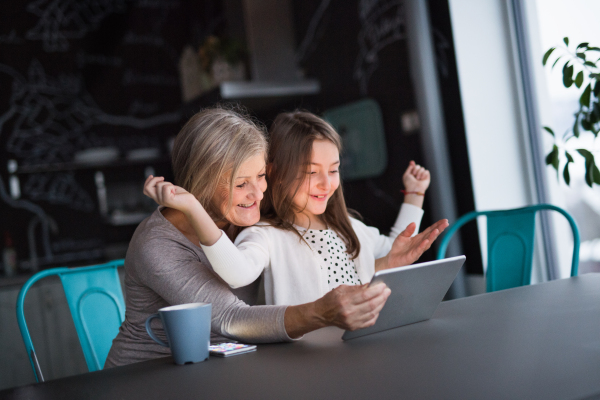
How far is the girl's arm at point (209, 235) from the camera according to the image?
0.91 m

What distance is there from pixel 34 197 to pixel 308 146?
3.34 meters

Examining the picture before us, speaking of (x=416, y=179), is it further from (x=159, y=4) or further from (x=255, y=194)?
(x=159, y=4)

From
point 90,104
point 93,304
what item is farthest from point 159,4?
point 93,304

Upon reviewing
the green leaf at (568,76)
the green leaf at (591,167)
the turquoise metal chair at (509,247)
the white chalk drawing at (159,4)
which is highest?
the white chalk drawing at (159,4)

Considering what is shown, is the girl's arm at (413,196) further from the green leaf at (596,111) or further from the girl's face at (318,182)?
the green leaf at (596,111)

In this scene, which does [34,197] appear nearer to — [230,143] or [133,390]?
[230,143]

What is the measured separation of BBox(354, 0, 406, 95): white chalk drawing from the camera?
266cm

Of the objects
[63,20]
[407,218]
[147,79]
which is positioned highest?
[63,20]

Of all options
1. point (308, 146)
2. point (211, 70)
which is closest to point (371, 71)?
point (211, 70)

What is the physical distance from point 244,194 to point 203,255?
145 mm

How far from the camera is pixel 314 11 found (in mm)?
3365

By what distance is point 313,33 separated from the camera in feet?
11.1

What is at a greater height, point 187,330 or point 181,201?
point 181,201

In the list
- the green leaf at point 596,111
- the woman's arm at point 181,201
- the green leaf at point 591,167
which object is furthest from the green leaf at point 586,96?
the woman's arm at point 181,201
